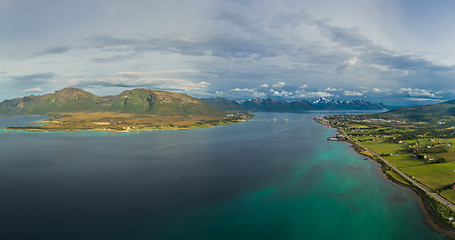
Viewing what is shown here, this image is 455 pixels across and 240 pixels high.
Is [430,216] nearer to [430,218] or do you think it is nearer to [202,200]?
[430,218]

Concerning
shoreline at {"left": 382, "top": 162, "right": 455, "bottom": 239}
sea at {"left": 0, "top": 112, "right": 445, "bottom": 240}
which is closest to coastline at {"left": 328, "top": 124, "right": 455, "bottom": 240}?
shoreline at {"left": 382, "top": 162, "right": 455, "bottom": 239}

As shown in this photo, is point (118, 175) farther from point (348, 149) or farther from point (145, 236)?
point (348, 149)

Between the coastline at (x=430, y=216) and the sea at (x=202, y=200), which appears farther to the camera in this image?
the coastline at (x=430, y=216)

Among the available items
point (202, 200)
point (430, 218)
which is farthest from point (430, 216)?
point (202, 200)

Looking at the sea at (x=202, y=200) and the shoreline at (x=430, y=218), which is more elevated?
the sea at (x=202, y=200)

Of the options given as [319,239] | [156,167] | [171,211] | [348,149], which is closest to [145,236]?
[171,211]

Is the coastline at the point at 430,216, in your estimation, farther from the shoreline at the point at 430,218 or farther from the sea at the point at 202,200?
the sea at the point at 202,200

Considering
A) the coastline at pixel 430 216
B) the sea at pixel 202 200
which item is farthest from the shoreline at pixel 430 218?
the sea at pixel 202 200

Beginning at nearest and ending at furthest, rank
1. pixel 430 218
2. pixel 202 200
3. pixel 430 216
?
1. pixel 430 218
2. pixel 430 216
3. pixel 202 200

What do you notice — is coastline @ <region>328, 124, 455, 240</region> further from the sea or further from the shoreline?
the sea
